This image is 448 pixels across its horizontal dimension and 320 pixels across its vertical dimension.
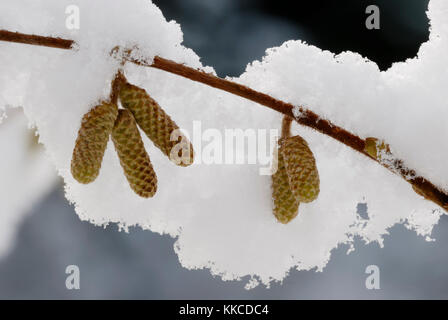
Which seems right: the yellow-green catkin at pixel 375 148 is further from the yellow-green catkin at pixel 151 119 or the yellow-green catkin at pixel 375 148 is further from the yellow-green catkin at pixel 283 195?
the yellow-green catkin at pixel 151 119

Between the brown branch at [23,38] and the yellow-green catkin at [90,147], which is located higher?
the brown branch at [23,38]

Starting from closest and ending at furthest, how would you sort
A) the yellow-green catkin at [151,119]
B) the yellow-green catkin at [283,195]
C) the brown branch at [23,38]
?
the brown branch at [23,38] → the yellow-green catkin at [151,119] → the yellow-green catkin at [283,195]

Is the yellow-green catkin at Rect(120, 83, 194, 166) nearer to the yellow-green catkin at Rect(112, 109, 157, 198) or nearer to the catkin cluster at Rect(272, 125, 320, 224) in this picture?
the yellow-green catkin at Rect(112, 109, 157, 198)

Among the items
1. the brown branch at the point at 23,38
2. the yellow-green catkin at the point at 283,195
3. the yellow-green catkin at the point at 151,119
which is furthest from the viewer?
the yellow-green catkin at the point at 283,195

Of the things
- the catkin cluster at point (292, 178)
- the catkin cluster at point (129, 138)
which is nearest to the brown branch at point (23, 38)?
the catkin cluster at point (129, 138)

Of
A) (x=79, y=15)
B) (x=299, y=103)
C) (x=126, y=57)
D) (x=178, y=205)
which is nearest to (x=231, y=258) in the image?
(x=178, y=205)

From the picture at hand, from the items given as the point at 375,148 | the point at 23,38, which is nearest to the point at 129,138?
the point at 23,38

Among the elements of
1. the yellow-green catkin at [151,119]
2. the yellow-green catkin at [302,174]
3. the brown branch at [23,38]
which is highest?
the brown branch at [23,38]
